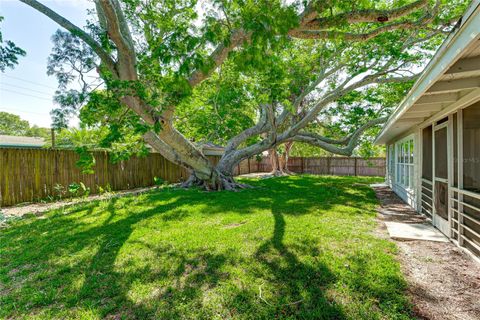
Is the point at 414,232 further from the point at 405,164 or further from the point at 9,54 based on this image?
the point at 9,54

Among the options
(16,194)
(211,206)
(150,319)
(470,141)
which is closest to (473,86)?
(470,141)

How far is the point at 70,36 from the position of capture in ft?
15.8

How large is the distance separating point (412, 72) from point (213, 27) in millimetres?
8541

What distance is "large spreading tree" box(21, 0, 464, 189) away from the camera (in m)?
3.83

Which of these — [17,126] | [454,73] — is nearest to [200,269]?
[454,73]

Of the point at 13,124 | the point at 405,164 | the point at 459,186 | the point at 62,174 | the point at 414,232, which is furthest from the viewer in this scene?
the point at 13,124

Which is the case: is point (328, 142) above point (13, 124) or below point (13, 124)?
below

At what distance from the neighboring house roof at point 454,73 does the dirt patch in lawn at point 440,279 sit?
6.55 feet

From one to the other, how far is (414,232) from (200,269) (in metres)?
3.66

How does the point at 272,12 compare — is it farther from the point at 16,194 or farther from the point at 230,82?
the point at 16,194

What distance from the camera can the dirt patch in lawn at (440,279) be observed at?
209cm

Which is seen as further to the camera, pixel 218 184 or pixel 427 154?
Answer: pixel 218 184

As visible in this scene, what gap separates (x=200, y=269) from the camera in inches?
111

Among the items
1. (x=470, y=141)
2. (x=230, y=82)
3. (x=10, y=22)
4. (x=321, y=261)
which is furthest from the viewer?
(x=230, y=82)
